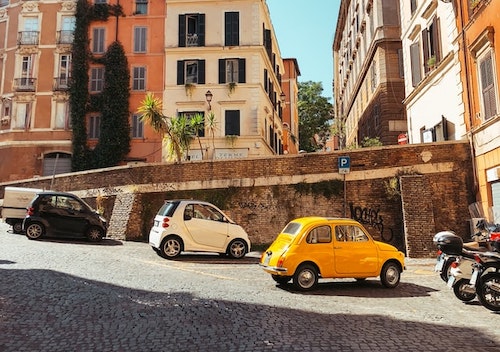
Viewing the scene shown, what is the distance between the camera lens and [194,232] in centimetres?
1239

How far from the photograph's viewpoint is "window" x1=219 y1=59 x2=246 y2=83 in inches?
1148

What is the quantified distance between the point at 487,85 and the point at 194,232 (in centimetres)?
997

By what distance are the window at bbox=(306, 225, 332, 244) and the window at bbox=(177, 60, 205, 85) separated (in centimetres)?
2210

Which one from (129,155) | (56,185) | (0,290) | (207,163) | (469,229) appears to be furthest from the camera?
(129,155)

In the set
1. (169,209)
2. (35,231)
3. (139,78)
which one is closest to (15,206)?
(35,231)

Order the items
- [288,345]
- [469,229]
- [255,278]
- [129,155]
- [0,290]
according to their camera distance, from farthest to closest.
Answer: [129,155], [469,229], [255,278], [0,290], [288,345]

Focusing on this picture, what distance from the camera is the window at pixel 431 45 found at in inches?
654

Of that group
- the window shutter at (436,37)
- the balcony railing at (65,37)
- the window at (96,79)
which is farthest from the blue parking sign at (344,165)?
the balcony railing at (65,37)

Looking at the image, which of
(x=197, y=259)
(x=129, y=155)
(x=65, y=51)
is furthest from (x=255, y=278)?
(x=65, y=51)

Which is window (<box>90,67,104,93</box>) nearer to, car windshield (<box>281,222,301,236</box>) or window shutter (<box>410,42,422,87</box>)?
window shutter (<box>410,42,422,87</box>)

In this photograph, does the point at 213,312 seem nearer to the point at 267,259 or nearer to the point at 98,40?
the point at 267,259

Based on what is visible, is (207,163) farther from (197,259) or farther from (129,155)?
(129,155)

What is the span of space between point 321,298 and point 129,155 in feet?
82.5

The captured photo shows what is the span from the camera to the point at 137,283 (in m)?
8.51
